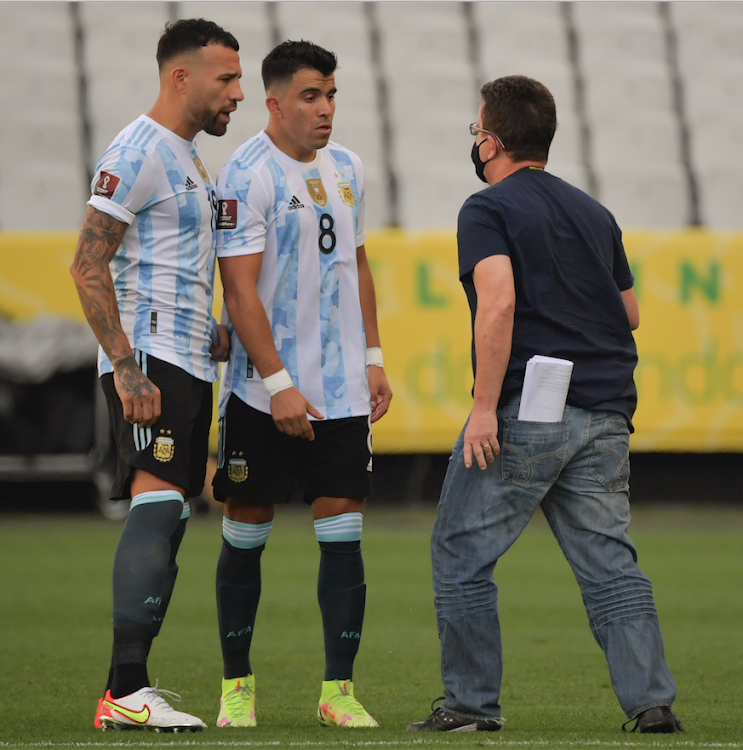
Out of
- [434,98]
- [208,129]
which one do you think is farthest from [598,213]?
[434,98]

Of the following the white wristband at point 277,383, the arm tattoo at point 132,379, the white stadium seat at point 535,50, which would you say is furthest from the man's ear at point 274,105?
the white stadium seat at point 535,50

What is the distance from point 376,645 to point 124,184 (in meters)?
2.71

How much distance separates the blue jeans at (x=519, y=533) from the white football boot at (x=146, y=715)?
0.72m

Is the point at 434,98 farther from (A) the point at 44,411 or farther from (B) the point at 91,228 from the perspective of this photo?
(B) the point at 91,228

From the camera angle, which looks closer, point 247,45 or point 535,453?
point 535,453

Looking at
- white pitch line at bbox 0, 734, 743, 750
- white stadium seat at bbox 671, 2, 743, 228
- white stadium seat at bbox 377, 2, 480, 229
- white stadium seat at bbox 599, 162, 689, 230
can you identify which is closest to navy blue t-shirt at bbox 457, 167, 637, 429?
white pitch line at bbox 0, 734, 743, 750

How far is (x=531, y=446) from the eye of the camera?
10.4ft

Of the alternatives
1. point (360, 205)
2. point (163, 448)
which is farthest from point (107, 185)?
point (360, 205)

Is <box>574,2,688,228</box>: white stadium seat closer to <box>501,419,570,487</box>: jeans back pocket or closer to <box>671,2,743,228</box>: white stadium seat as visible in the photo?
<box>671,2,743,228</box>: white stadium seat

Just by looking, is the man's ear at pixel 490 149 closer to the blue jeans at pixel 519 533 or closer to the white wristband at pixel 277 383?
the blue jeans at pixel 519 533

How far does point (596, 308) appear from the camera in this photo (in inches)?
128

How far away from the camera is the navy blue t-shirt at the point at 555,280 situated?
3.19m

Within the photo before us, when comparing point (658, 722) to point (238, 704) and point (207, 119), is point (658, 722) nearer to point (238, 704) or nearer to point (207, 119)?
point (238, 704)

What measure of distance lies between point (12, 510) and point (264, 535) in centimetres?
870
